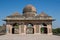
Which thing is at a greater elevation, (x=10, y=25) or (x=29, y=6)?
(x=29, y=6)

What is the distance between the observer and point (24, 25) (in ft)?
91.5

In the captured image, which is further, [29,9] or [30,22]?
[29,9]

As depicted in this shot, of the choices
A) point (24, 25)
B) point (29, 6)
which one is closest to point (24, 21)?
point (24, 25)

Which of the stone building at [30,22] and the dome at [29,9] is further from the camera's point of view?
the dome at [29,9]

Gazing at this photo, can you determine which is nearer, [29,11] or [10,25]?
[10,25]

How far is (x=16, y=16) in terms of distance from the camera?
28.6 meters

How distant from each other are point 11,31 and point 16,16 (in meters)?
3.36

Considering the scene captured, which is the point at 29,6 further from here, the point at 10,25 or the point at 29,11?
the point at 10,25

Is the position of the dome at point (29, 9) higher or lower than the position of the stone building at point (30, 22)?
higher

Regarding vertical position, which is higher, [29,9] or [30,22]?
[29,9]

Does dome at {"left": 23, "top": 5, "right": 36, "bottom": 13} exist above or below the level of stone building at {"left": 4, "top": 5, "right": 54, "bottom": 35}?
above

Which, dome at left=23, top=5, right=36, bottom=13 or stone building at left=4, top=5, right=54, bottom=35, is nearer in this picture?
stone building at left=4, top=5, right=54, bottom=35

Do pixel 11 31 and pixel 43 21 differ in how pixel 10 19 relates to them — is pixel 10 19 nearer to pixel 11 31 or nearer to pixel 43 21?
pixel 11 31

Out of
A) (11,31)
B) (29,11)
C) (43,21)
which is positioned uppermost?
(29,11)
